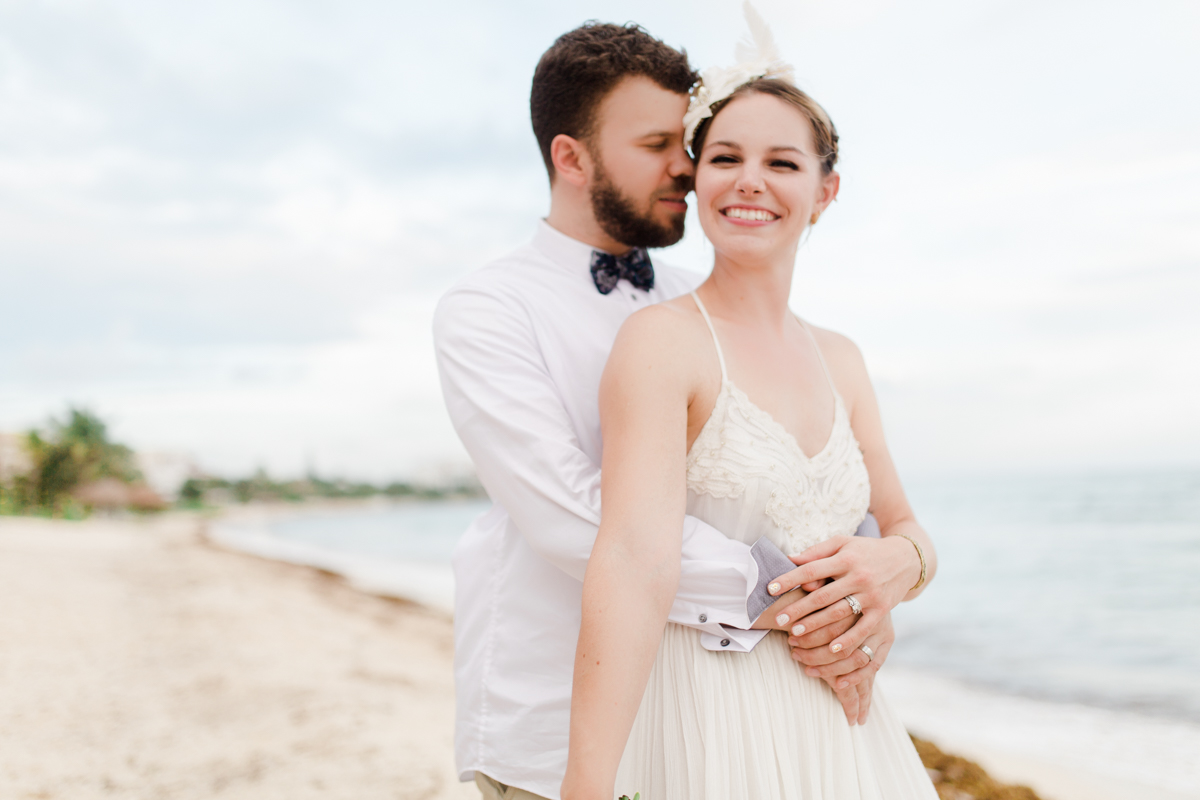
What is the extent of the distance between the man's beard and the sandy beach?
3590 mm

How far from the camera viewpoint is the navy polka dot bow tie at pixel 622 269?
223 centimetres

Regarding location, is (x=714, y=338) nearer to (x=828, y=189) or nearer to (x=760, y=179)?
(x=760, y=179)

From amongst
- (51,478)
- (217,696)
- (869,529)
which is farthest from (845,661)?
(51,478)

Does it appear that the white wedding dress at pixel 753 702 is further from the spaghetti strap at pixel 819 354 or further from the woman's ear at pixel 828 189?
the woman's ear at pixel 828 189

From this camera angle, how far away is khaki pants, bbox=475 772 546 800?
1974 millimetres

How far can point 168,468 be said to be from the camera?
290 feet

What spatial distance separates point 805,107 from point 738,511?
36.9 inches

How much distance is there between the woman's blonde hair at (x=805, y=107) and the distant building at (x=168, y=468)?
90375 millimetres

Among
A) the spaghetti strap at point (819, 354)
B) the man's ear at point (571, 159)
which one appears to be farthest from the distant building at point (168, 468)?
the spaghetti strap at point (819, 354)

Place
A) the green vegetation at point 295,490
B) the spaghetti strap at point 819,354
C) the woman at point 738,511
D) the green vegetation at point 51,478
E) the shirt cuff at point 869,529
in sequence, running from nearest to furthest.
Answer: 1. the woman at point 738,511
2. the shirt cuff at point 869,529
3. the spaghetti strap at point 819,354
4. the green vegetation at point 51,478
5. the green vegetation at point 295,490

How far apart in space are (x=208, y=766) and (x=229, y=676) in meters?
2.27

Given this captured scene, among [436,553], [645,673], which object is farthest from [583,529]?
[436,553]

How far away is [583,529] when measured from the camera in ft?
5.42

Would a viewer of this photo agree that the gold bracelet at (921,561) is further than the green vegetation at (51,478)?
No
